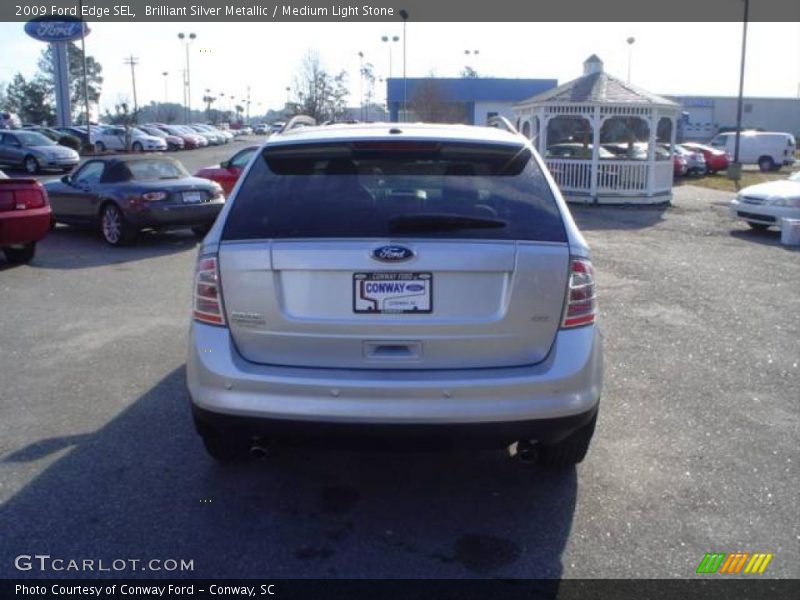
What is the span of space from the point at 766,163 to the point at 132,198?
34.6 metres

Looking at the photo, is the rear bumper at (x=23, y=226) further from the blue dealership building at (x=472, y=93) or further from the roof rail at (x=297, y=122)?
the blue dealership building at (x=472, y=93)

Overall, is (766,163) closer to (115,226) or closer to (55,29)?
(115,226)

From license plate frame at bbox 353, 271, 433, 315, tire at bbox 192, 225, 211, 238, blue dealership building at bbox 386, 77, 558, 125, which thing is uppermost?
blue dealership building at bbox 386, 77, 558, 125

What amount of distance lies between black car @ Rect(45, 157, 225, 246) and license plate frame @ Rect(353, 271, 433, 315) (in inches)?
404

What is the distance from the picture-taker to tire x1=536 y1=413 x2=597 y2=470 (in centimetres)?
409

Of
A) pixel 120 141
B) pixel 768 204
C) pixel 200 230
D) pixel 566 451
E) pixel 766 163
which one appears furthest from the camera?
pixel 120 141

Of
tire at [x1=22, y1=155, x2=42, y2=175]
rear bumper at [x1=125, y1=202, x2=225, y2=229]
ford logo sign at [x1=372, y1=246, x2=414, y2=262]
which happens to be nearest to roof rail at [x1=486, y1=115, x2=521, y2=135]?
ford logo sign at [x1=372, y1=246, x2=414, y2=262]

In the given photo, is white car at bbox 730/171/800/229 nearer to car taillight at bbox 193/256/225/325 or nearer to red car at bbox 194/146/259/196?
red car at bbox 194/146/259/196

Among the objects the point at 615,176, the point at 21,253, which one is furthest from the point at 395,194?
the point at 615,176

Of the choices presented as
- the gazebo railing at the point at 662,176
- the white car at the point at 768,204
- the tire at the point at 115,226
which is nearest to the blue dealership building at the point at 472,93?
the gazebo railing at the point at 662,176

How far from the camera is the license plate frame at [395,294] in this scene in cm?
355

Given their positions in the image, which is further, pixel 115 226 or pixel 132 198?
pixel 115 226

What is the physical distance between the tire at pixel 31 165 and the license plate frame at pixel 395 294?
102 feet

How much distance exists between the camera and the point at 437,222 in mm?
3625
